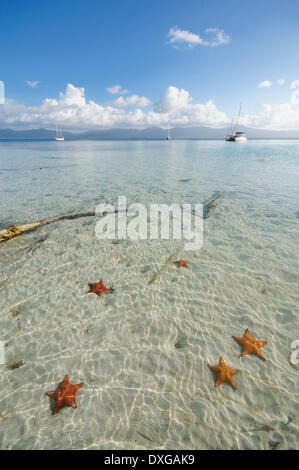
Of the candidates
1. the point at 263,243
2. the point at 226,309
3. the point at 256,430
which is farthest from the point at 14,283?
the point at 263,243

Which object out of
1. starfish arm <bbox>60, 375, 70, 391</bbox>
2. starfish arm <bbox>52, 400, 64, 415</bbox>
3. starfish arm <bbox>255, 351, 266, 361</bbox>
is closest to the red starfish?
starfish arm <bbox>60, 375, 70, 391</bbox>

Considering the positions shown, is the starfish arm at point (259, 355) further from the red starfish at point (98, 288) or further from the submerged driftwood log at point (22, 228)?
the submerged driftwood log at point (22, 228)

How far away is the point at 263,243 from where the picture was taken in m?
8.27

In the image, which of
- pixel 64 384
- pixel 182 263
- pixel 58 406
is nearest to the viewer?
pixel 58 406

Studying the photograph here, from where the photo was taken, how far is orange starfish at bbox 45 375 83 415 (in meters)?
3.32

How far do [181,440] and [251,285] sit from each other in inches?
171

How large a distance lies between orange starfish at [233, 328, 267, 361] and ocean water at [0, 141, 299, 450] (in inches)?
5.1

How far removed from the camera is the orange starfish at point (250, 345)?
4176 millimetres

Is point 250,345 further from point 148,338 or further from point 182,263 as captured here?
point 182,263

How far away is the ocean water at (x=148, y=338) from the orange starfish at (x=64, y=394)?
0.46ft

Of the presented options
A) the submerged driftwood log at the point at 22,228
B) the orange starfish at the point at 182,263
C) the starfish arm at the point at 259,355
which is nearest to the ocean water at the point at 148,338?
the starfish arm at the point at 259,355

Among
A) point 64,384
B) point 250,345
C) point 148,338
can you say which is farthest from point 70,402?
point 250,345

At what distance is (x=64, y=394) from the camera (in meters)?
3.39

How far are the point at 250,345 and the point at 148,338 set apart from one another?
222 cm
